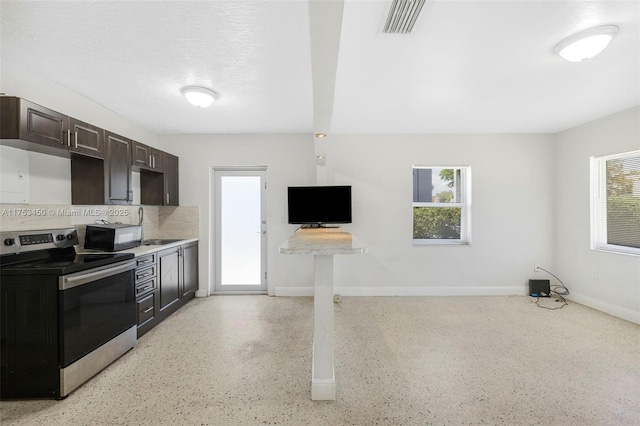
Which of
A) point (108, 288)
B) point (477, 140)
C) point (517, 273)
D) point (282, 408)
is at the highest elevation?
point (477, 140)

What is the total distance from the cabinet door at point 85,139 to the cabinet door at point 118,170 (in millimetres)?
104

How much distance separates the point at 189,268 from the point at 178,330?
111 centimetres

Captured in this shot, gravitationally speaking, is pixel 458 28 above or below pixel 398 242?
above

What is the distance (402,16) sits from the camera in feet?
5.51

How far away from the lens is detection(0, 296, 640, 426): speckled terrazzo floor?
1821 millimetres

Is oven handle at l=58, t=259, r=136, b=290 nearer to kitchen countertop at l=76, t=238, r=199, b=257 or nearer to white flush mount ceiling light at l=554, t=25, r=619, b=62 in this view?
kitchen countertop at l=76, t=238, r=199, b=257

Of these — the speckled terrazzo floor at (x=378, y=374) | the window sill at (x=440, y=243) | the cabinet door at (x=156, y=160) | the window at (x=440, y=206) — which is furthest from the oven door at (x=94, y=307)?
the window at (x=440, y=206)

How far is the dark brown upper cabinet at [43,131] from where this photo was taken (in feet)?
6.52

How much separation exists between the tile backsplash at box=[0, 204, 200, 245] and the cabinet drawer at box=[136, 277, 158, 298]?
2.53 ft

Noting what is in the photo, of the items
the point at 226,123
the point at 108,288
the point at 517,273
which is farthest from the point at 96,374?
the point at 517,273

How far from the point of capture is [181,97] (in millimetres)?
2969

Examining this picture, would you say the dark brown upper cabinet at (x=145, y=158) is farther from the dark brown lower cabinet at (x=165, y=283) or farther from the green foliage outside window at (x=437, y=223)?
the green foliage outside window at (x=437, y=223)

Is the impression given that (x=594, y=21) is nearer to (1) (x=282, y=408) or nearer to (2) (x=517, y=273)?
(1) (x=282, y=408)

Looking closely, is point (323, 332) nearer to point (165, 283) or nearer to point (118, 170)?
point (165, 283)
